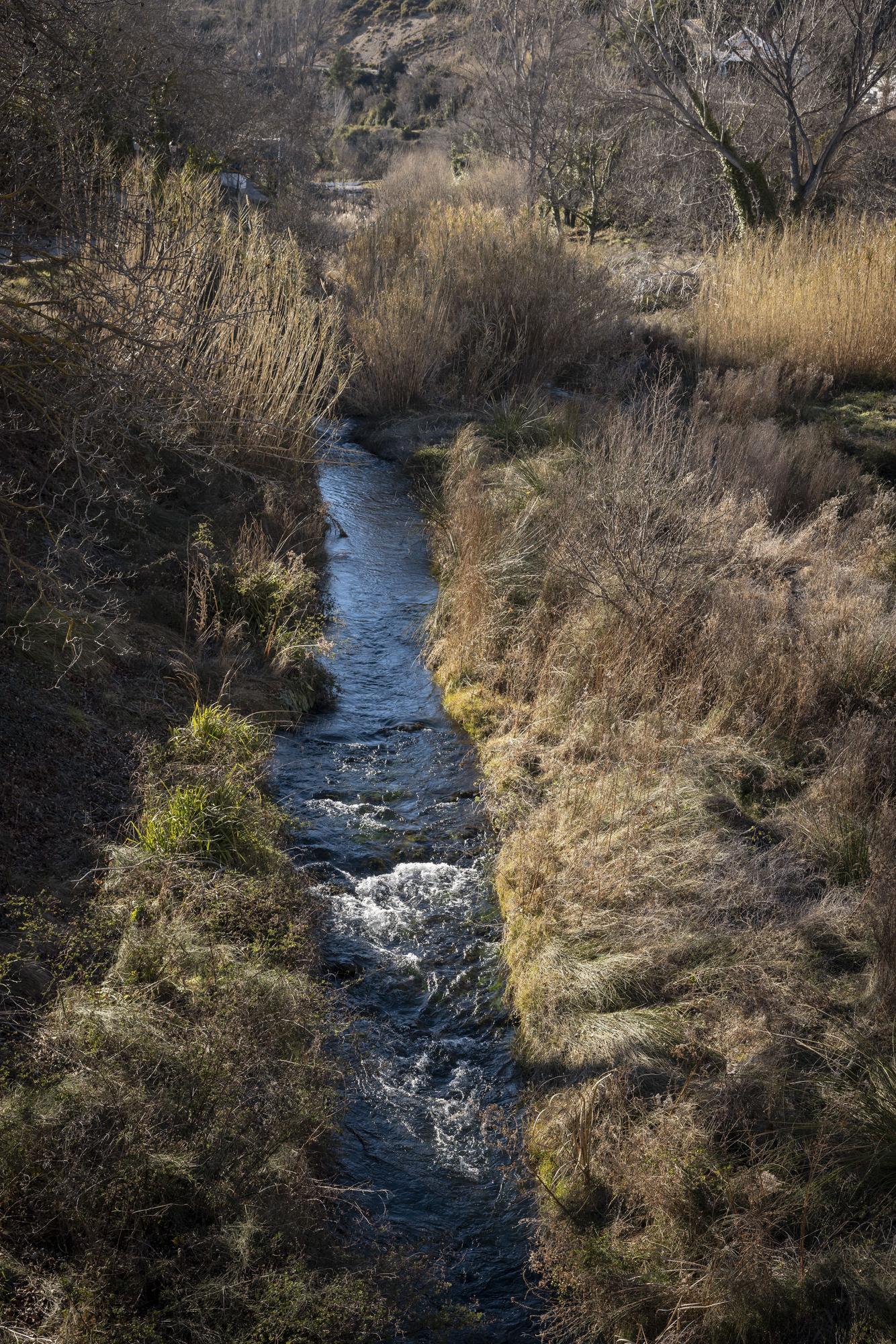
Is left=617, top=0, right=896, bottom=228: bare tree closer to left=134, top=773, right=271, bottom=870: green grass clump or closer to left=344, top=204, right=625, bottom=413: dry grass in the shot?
left=344, top=204, right=625, bottom=413: dry grass

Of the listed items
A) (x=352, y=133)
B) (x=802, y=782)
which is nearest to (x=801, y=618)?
(x=802, y=782)

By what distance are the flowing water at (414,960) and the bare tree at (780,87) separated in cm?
1034

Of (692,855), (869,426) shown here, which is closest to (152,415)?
(692,855)

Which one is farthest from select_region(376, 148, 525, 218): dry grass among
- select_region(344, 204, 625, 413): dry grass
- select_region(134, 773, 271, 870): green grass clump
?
select_region(134, 773, 271, 870): green grass clump

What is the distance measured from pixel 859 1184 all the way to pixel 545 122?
20473 millimetres

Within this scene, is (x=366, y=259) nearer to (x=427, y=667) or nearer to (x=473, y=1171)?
(x=427, y=667)

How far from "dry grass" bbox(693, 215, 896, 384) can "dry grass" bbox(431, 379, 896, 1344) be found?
3.30 meters

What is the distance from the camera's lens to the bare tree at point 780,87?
12.9m

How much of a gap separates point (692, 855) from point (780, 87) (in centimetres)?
1367

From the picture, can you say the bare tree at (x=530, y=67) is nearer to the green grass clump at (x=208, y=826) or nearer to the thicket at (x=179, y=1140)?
the green grass clump at (x=208, y=826)

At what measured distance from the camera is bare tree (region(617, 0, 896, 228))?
12.9 m

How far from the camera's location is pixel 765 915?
3824mm

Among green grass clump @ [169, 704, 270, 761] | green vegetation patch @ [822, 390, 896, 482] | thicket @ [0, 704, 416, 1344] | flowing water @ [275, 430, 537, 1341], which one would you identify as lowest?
flowing water @ [275, 430, 537, 1341]

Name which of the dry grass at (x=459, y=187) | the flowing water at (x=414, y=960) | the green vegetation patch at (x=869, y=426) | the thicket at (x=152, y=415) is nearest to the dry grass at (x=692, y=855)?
the flowing water at (x=414, y=960)
